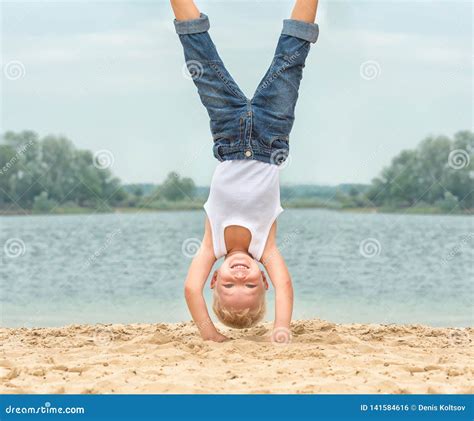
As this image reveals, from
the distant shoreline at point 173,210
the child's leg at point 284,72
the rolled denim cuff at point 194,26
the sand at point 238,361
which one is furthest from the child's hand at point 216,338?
the distant shoreline at point 173,210

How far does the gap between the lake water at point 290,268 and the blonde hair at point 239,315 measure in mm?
1696

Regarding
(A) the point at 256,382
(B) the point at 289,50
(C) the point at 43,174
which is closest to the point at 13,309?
(B) the point at 289,50

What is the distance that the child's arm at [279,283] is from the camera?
187 inches

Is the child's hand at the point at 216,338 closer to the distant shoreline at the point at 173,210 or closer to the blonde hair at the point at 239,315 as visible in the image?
the blonde hair at the point at 239,315

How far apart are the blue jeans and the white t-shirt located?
0.08m

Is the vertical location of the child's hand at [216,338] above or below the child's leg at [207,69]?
below

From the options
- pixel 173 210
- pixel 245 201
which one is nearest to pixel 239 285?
pixel 245 201

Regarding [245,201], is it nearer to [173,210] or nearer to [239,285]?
[239,285]

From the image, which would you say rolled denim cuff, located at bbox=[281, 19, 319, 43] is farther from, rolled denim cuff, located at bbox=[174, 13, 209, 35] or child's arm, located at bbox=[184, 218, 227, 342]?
child's arm, located at bbox=[184, 218, 227, 342]

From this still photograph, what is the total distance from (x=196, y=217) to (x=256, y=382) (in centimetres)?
1829

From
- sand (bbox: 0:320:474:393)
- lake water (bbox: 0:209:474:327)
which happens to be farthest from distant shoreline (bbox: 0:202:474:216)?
sand (bbox: 0:320:474:393)

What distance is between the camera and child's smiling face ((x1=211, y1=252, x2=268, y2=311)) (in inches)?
182

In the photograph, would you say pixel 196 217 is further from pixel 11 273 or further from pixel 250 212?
pixel 250 212

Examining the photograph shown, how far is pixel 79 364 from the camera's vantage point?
417cm
